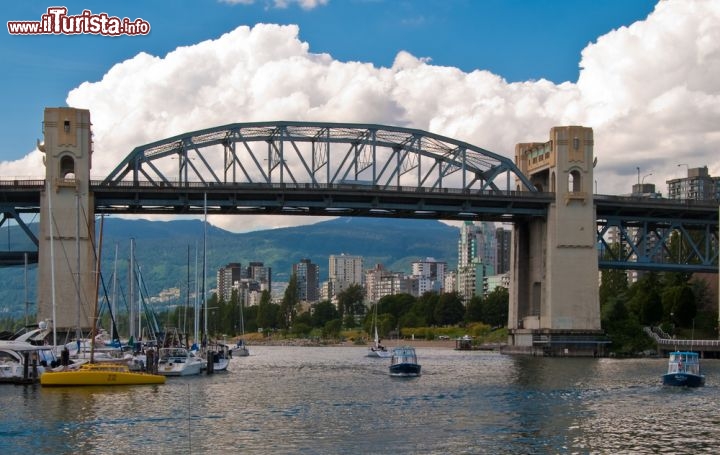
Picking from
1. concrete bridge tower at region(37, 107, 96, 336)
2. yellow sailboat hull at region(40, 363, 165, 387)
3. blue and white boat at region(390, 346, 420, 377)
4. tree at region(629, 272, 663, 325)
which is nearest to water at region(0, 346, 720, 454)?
yellow sailboat hull at region(40, 363, 165, 387)

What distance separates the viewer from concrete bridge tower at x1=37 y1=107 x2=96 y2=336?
11350cm

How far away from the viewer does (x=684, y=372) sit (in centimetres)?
8381

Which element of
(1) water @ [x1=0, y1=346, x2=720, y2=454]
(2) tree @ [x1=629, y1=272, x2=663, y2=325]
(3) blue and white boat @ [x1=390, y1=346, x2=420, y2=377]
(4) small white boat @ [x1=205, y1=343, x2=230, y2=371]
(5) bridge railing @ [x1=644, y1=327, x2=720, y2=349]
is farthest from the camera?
(2) tree @ [x1=629, y1=272, x2=663, y2=325]

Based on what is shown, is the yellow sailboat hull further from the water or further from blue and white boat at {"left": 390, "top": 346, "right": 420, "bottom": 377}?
blue and white boat at {"left": 390, "top": 346, "right": 420, "bottom": 377}

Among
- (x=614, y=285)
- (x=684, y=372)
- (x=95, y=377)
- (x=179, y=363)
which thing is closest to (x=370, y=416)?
(x=95, y=377)

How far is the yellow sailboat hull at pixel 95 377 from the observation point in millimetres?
78312

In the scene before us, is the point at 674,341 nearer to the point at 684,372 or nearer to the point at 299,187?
the point at 299,187

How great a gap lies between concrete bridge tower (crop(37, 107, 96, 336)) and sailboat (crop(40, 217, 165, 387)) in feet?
99.4

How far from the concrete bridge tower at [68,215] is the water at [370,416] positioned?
26.8 m

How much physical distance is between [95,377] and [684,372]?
4251 cm

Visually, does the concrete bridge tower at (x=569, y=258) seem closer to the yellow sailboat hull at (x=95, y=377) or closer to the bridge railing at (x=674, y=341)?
the bridge railing at (x=674, y=341)

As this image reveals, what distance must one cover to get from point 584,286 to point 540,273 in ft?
19.7

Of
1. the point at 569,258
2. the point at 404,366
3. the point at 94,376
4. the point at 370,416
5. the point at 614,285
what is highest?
the point at 569,258

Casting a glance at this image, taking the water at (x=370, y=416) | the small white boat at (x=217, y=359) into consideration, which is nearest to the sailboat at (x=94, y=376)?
the water at (x=370, y=416)
